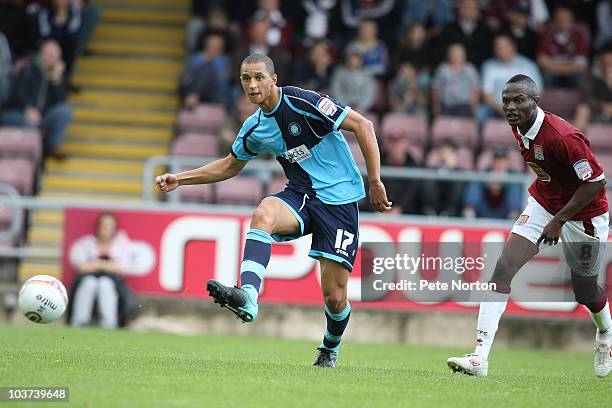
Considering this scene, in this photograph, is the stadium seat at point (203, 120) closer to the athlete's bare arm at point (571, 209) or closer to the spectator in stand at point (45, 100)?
the spectator in stand at point (45, 100)

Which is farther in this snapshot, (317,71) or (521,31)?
(521,31)

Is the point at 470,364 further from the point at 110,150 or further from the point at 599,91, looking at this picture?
the point at 110,150

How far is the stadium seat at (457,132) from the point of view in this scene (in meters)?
17.3

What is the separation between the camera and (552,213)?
9.52m

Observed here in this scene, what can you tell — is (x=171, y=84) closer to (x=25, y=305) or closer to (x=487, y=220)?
(x=487, y=220)

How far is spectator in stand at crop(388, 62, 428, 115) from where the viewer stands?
58.3ft

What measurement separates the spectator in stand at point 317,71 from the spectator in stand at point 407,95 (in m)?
1.04

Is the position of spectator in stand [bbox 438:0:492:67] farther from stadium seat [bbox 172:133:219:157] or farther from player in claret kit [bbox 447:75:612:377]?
player in claret kit [bbox 447:75:612:377]

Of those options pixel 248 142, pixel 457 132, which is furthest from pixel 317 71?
pixel 248 142

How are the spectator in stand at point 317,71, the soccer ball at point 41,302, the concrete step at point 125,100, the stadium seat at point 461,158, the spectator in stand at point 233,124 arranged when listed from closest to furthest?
the soccer ball at point 41,302 → the stadium seat at point 461,158 → the spectator in stand at point 233,124 → the spectator in stand at point 317,71 → the concrete step at point 125,100

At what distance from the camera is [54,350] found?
10.2 m

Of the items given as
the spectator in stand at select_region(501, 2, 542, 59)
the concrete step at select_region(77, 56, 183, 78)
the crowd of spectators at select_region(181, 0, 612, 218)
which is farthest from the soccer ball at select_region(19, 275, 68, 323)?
the concrete step at select_region(77, 56, 183, 78)

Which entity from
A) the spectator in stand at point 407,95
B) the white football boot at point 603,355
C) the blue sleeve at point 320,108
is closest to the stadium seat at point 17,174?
the spectator in stand at point 407,95

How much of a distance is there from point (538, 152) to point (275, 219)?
214 cm
